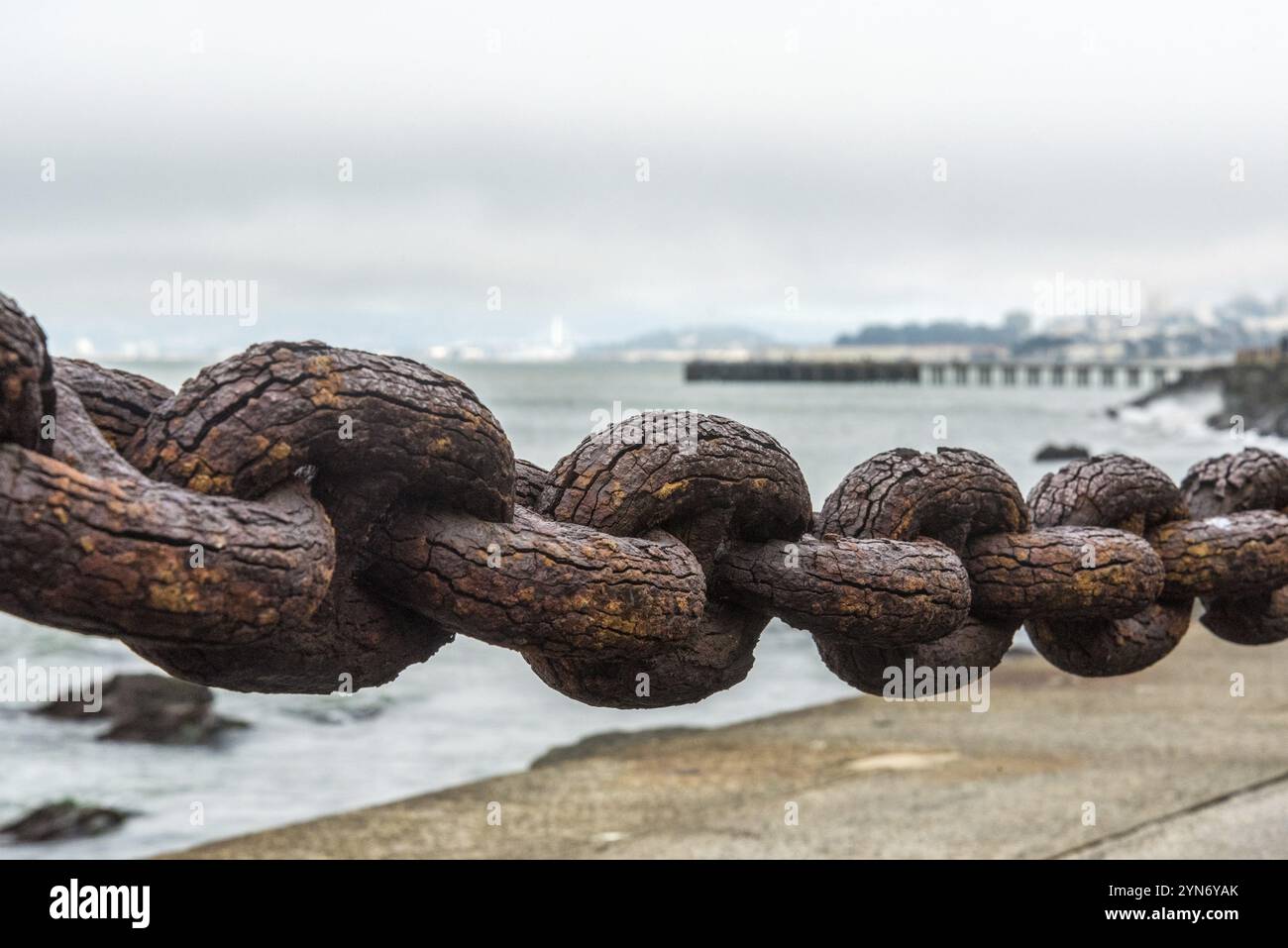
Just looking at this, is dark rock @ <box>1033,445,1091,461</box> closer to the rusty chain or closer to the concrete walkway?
the concrete walkway

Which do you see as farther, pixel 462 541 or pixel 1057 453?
pixel 1057 453

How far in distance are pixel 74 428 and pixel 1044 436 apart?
46890mm

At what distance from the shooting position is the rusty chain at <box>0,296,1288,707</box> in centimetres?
130

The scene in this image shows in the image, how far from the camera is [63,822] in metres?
6.95

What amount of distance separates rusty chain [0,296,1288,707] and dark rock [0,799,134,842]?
5.52 m

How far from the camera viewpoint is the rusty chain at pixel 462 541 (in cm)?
130

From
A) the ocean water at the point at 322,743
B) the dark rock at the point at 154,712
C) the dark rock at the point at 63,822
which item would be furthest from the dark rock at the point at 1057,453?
the dark rock at the point at 63,822

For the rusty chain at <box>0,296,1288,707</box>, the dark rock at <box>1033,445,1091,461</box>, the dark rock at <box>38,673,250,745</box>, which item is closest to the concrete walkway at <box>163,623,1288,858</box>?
the dark rock at <box>38,673,250,745</box>

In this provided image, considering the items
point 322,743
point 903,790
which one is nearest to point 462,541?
point 903,790

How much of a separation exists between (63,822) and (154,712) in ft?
5.94

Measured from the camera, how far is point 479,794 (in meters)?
6.75

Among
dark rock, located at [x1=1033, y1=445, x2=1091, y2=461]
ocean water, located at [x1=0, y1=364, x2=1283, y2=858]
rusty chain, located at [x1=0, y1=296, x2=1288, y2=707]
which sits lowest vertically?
ocean water, located at [x1=0, y1=364, x2=1283, y2=858]

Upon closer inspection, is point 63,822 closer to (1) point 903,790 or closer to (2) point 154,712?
(2) point 154,712
